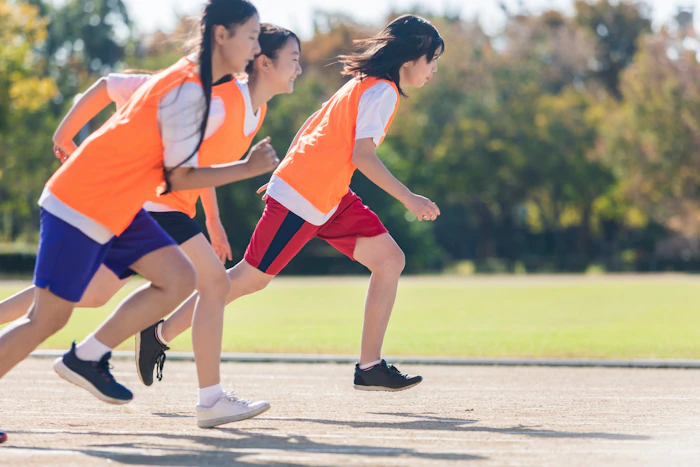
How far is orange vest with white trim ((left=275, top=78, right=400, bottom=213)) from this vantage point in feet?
20.4

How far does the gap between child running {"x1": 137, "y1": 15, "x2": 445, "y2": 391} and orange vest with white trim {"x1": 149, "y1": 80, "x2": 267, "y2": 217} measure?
2.02ft

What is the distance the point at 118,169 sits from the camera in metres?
4.64

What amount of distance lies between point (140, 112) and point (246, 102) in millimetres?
1002

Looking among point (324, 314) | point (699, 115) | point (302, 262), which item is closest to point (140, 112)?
point (324, 314)

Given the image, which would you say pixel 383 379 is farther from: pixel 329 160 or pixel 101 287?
pixel 101 287

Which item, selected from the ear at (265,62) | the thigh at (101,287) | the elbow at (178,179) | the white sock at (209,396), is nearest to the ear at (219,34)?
the elbow at (178,179)

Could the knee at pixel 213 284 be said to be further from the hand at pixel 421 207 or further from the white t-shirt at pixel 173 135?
the hand at pixel 421 207

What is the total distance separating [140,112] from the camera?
15.4 ft

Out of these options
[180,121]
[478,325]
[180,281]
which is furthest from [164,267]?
[478,325]

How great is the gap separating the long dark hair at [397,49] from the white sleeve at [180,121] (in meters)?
1.91

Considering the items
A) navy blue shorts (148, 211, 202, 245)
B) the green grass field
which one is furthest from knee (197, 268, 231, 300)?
the green grass field

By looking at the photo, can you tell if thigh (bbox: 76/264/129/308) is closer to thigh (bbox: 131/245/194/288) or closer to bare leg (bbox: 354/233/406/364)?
thigh (bbox: 131/245/194/288)

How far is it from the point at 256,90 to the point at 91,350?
1.80 meters

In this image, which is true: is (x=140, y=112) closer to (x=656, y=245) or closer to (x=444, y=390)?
(x=444, y=390)
